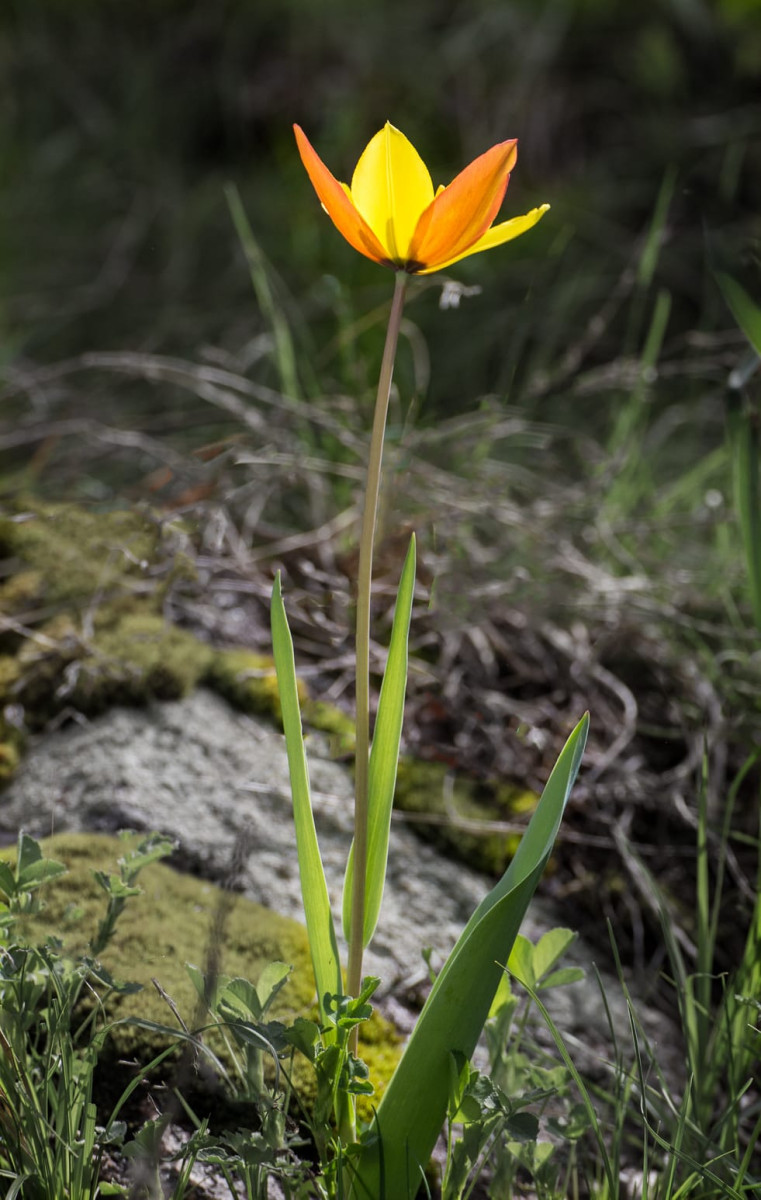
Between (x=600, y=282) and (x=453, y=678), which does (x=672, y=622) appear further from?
(x=600, y=282)

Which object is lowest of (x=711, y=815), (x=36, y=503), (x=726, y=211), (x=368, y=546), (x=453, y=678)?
(x=711, y=815)

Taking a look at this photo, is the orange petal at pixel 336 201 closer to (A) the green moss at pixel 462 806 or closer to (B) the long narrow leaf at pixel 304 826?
(B) the long narrow leaf at pixel 304 826

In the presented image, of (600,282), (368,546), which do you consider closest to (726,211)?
(600,282)

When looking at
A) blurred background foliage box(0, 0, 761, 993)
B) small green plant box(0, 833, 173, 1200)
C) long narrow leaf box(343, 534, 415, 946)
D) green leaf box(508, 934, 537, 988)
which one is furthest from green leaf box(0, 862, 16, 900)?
blurred background foliage box(0, 0, 761, 993)

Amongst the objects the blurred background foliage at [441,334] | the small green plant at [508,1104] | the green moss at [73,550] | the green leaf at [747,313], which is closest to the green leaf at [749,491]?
the green leaf at [747,313]

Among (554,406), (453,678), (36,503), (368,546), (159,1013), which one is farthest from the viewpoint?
(554,406)

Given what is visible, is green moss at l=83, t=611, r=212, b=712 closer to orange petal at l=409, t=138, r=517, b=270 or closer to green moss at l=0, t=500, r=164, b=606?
green moss at l=0, t=500, r=164, b=606

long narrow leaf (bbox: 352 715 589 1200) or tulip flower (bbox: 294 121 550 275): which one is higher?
tulip flower (bbox: 294 121 550 275)
